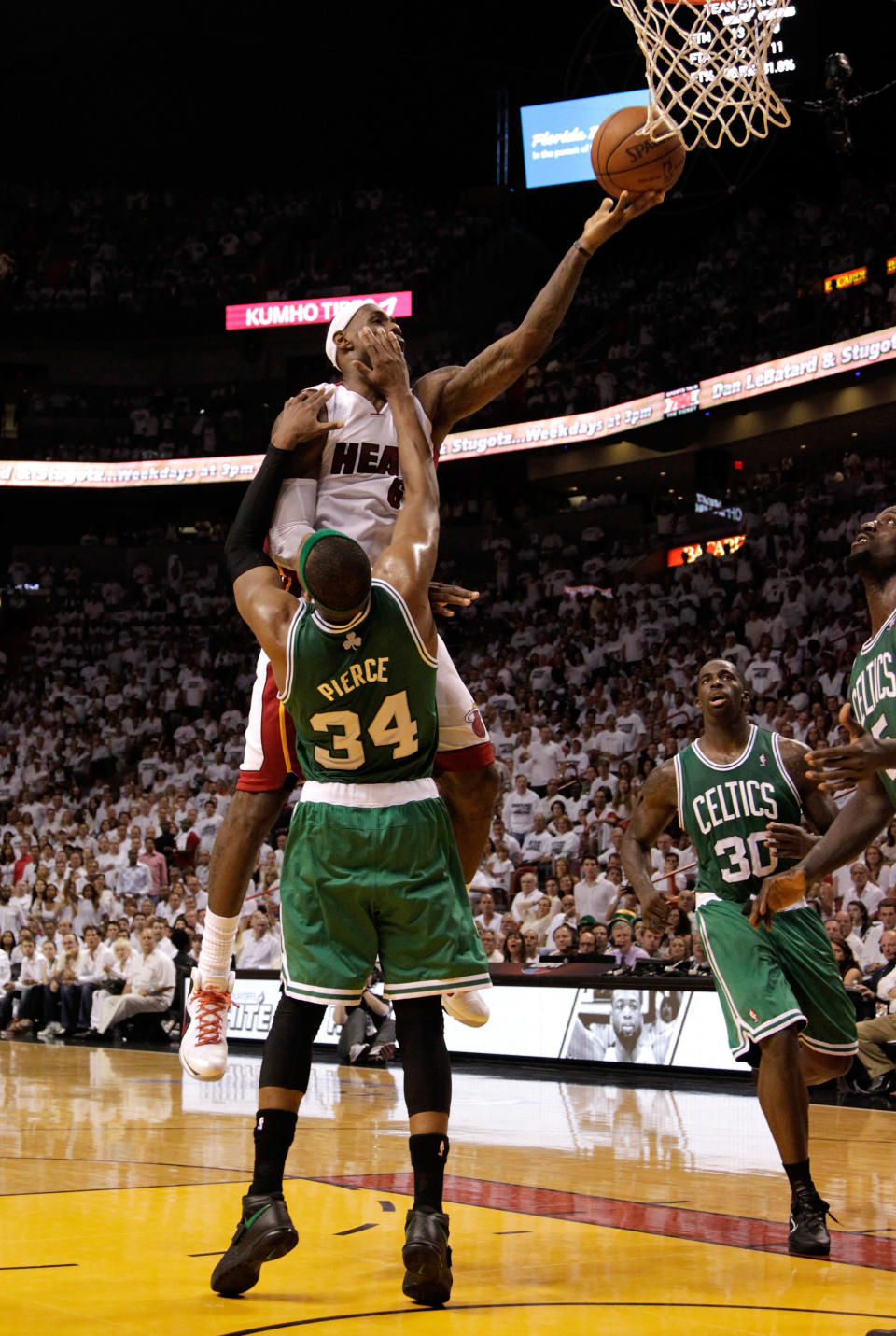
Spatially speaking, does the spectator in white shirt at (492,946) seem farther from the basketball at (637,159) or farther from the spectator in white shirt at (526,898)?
the basketball at (637,159)

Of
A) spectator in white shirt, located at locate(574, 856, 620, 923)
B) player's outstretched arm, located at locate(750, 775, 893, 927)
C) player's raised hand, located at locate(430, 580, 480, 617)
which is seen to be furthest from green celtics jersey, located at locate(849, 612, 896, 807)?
spectator in white shirt, located at locate(574, 856, 620, 923)

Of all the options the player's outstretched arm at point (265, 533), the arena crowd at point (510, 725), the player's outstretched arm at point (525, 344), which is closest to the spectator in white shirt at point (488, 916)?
the arena crowd at point (510, 725)

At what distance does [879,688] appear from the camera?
3.96 meters

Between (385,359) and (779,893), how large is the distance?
1.99 metres

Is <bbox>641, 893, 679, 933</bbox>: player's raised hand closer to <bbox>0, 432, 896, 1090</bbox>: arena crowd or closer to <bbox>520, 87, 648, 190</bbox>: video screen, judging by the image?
<bbox>0, 432, 896, 1090</bbox>: arena crowd

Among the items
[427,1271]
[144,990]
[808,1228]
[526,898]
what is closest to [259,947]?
[144,990]

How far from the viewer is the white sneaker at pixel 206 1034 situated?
4.45m

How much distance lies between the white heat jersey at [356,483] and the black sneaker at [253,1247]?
1962 millimetres

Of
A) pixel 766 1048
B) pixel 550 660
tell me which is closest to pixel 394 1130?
pixel 766 1048

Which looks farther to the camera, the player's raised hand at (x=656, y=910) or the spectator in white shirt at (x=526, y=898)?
the spectator in white shirt at (x=526, y=898)

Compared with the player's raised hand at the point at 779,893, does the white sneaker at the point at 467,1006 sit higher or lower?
lower

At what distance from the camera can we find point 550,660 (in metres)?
19.6

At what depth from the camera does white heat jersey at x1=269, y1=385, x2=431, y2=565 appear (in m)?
4.56

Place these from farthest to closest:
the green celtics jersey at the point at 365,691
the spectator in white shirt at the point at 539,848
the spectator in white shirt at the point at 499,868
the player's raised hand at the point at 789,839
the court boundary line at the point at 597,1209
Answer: the spectator in white shirt at the point at 539,848 < the spectator in white shirt at the point at 499,868 < the court boundary line at the point at 597,1209 < the player's raised hand at the point at 789,839 < the green celtics jersey at the point at 365,691
